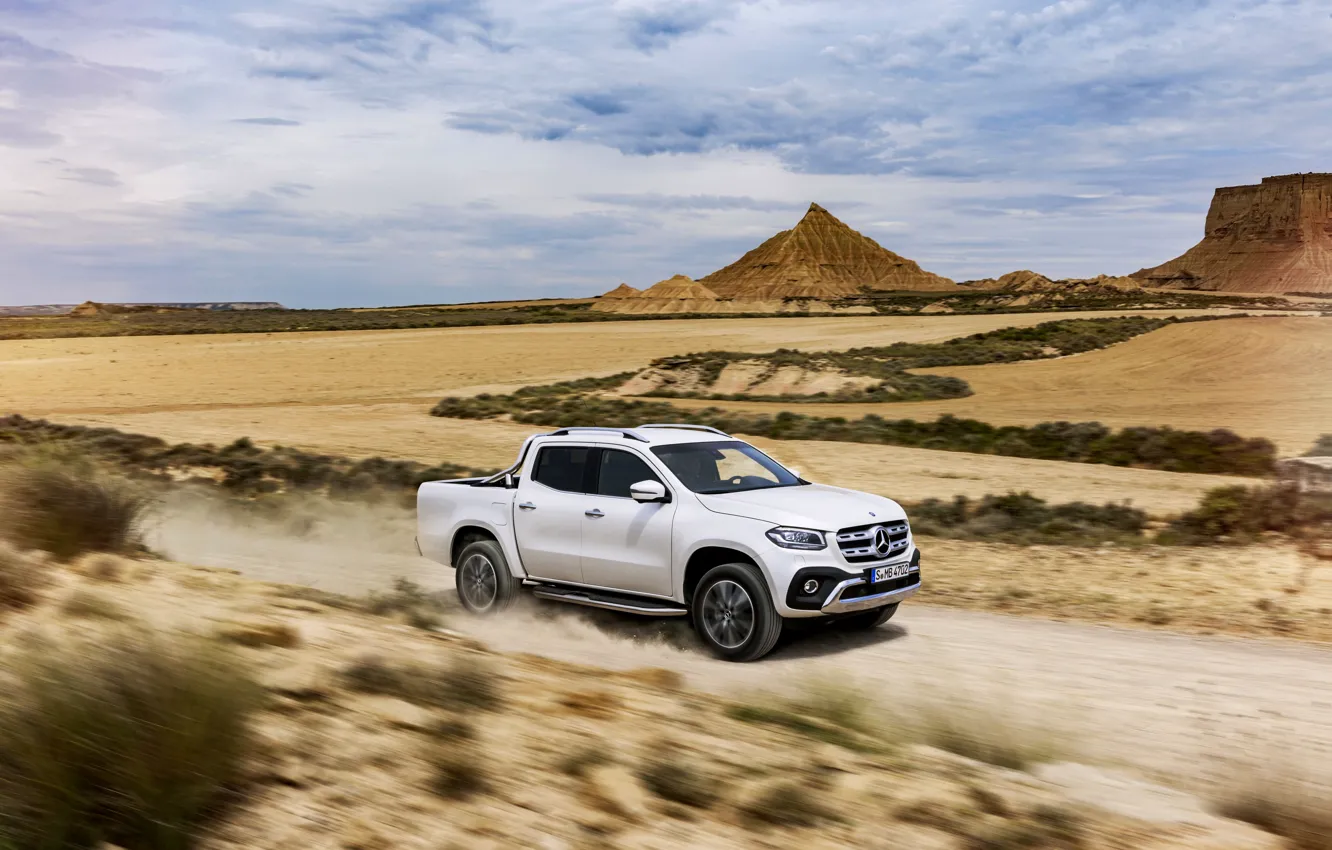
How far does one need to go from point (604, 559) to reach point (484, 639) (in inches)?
47.1

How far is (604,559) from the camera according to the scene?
966cm

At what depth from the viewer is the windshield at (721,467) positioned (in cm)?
962

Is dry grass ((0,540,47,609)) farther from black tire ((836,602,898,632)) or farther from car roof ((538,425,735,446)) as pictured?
black tire ((836,602,898,632))

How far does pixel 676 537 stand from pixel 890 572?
1710 millimetres

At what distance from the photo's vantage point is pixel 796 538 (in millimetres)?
8609

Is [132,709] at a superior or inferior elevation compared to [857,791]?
superior

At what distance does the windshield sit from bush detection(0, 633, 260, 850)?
4869mm

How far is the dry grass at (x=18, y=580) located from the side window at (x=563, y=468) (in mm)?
4060

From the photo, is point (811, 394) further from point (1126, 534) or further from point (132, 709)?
point (132, 709)

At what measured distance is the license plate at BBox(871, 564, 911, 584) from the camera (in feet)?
29.1

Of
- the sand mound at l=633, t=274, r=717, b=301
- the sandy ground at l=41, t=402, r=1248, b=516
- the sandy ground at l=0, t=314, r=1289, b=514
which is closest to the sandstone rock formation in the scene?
the sand mound at l=633, t=274, r=717, b=301

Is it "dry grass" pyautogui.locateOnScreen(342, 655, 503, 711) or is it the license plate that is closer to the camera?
"dry grass" pyautogui.locateOnScreen(342, 655, 503, 711)

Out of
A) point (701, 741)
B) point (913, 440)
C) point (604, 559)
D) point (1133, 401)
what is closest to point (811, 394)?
point (1133, 401)

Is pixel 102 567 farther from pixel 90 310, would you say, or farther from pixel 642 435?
pixel 90 310
